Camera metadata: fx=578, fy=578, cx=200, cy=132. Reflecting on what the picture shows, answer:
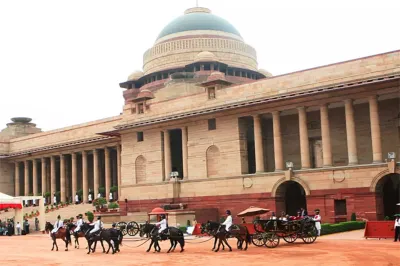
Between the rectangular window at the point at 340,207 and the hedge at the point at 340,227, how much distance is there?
325cm

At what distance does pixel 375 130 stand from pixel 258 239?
1732 centimetres

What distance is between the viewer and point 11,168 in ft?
266

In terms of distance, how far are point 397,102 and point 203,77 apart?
24.8 meters

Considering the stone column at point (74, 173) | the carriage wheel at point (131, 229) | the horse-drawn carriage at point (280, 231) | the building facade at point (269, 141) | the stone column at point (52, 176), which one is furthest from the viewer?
the stone column at point (52, 176)

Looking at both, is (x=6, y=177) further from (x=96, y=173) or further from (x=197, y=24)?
(x=197, y=24)

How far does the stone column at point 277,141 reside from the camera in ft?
152

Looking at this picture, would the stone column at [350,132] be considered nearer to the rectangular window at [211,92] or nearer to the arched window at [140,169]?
the rectangular window at [211,92]

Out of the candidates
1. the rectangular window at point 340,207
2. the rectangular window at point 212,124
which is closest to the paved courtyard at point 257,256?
the rectangular window at point 340,207

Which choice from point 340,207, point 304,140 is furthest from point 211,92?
point 340,207

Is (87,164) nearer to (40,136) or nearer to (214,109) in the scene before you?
(40,136)

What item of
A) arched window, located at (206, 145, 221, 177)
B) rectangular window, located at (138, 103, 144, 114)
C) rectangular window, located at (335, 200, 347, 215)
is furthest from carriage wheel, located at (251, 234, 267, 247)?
rectangular window, located at (138, 103, 144, 114)

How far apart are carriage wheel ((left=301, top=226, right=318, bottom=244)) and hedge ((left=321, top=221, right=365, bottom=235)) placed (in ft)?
18.8

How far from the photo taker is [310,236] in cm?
2934

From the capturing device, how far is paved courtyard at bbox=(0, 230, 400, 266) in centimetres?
2142
